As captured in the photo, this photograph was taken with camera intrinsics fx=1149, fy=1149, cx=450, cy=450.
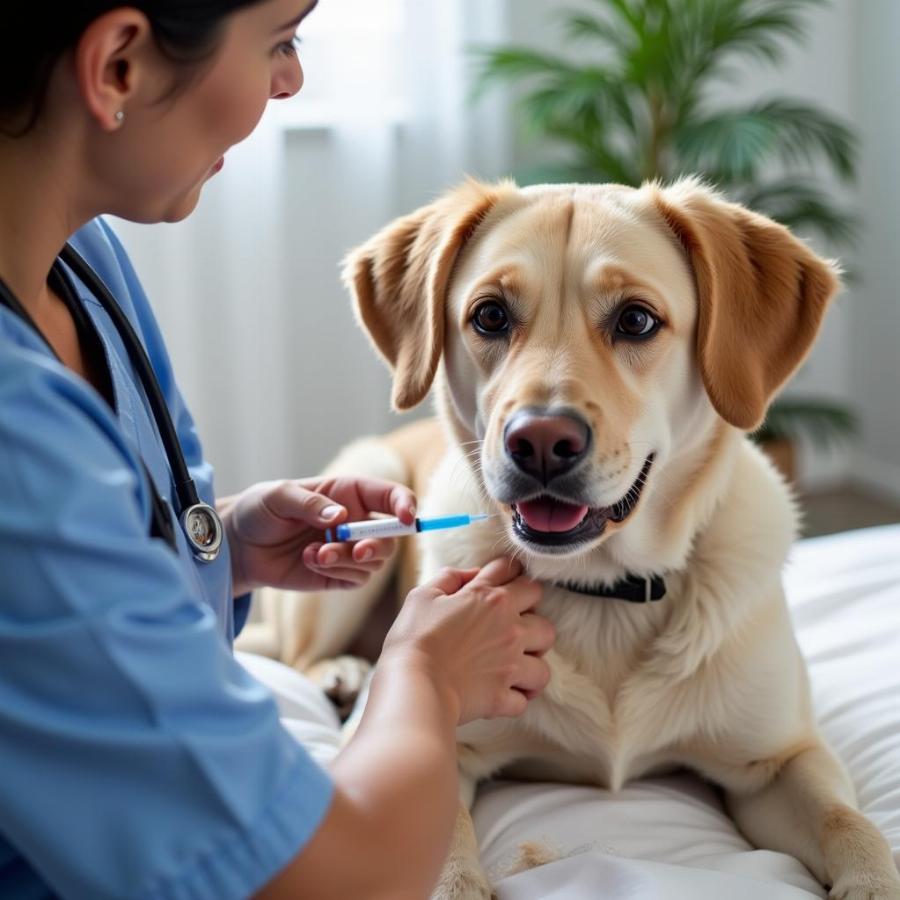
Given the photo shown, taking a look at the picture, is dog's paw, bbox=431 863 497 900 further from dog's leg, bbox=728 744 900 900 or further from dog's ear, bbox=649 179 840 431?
dog's ear, bbox=649 179 840 431

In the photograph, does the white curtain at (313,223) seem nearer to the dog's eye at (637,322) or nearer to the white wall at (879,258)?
the white wall at (879,258)

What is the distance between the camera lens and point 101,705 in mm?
720

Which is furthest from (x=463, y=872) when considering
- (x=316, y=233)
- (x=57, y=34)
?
(x=316, y=233)

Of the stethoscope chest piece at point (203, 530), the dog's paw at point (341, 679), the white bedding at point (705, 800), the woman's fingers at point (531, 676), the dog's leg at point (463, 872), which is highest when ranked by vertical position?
the stethoscope chest piece at point (203, 530)

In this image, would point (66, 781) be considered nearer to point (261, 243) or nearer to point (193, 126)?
point (193, 126)

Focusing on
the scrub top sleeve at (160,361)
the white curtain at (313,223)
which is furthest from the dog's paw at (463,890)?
the white curtain at (313,223)

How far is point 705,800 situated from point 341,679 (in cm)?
68

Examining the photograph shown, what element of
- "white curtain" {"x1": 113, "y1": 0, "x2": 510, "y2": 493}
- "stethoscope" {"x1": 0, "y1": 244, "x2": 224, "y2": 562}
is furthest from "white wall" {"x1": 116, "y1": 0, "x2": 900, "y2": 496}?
"stethoscope" {"x1": 0, "y1": 244, "x2": 224, "y2": 562}

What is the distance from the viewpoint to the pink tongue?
1256mm

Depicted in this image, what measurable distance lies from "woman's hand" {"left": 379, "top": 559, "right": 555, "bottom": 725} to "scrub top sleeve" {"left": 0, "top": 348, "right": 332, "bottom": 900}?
1.01ft

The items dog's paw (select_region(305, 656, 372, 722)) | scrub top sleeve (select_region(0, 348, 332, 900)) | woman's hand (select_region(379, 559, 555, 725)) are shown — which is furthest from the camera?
dog's paw (select_region(305, 656, 372, 722))

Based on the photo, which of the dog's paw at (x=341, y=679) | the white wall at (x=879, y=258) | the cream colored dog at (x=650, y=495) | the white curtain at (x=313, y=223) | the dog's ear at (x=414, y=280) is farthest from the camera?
the white wall at (x=879, y=258)

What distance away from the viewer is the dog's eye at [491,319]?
139 cm

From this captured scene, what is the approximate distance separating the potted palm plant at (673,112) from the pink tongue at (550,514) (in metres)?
1.77
